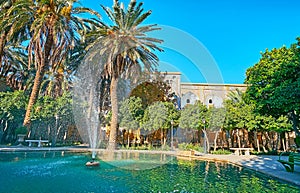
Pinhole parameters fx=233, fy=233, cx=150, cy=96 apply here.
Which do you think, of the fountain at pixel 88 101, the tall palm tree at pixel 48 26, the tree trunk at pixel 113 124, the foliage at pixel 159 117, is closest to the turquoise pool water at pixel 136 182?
the tree trunk at pixel 113 124

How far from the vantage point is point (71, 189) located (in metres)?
5.97

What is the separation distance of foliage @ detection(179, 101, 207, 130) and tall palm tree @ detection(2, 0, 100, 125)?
1052cm

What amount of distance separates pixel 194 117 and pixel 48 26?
13.3m

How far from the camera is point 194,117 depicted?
62.8ft

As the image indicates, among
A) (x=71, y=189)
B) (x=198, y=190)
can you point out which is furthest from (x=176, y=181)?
(x=71, y=189)

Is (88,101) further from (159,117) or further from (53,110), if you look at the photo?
(159,117)

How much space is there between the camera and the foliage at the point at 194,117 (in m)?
19.1

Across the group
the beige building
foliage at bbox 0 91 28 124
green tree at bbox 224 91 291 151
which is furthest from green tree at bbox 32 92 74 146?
the beige building

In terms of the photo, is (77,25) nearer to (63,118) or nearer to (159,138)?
(63,118)

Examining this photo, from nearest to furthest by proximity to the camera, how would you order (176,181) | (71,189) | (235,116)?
(71,189), (176,181), (235,116)

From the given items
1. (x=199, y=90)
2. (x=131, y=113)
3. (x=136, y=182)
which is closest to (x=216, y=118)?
(x=131, y=113)

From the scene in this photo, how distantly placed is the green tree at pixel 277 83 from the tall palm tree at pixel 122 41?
880 centimetres

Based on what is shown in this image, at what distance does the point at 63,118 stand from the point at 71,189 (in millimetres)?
16526

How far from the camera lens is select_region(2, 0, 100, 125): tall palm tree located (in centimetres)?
1573
